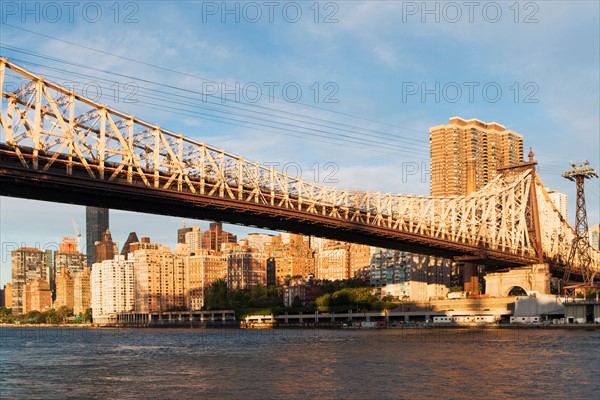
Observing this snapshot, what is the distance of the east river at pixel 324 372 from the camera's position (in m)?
40.7

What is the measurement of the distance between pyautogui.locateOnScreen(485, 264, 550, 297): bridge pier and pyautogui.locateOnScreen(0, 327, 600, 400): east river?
4817cm

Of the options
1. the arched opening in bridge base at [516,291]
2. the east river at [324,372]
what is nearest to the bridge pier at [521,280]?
the arched opening in bridge base at [516,291]

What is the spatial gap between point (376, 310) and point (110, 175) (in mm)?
90735

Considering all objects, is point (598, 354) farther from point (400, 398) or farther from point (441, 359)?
point (400, 398)

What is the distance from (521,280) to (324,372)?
82163mm

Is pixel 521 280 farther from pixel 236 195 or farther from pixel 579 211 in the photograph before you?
pixel 236 195

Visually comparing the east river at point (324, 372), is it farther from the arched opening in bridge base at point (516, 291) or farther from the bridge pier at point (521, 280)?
the arched opening in bridge base at point (516, 291)

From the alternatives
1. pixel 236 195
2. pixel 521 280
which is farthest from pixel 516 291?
pixel 236 195

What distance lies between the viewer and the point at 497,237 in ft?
415

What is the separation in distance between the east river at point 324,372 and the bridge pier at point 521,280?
48174 millimetres

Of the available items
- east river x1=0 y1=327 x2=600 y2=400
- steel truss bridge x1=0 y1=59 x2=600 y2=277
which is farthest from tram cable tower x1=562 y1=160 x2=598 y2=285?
east river x1=0 y1=327 x2=600 y2=400

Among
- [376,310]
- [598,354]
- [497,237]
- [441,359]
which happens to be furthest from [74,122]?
[376,310]

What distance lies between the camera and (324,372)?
164 ft

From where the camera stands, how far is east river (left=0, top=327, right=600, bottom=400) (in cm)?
4066
